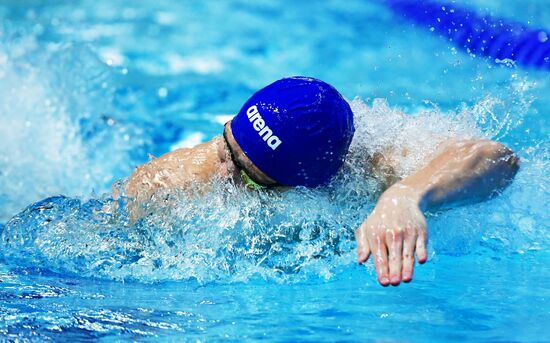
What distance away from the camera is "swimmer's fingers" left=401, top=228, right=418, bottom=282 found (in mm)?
1658

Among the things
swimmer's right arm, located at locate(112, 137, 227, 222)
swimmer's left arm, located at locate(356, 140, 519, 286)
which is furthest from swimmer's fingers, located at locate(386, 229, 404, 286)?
swimmer's right arm, located at locate(112, 137, 227, 222)

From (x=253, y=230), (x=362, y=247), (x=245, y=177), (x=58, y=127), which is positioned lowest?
(x=58, y=127)

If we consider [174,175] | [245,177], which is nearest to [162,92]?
[174,175]

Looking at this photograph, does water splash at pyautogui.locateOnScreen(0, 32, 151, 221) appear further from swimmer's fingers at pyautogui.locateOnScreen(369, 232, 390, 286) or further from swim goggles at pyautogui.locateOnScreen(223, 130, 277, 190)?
swimmer's fingers at pyautogui.locateOnScreen(369, 232, 390, 286)

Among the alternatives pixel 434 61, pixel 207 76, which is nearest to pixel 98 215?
pixel 207 76

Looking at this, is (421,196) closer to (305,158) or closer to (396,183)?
(396,183)

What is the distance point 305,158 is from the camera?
2473mm

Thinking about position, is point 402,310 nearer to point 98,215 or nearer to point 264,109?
point 264,109

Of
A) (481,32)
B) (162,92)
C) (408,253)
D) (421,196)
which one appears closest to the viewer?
(408,253)

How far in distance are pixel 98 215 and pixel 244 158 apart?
0.69m

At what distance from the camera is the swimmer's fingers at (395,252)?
1662 mm

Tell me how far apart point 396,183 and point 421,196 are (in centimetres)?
10

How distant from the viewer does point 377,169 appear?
105 inches

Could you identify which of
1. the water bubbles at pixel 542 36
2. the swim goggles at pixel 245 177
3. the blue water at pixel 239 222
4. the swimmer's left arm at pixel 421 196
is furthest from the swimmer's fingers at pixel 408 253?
the water bubbles at pixel 542 36
